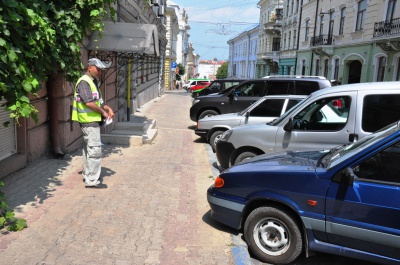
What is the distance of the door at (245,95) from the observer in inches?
438

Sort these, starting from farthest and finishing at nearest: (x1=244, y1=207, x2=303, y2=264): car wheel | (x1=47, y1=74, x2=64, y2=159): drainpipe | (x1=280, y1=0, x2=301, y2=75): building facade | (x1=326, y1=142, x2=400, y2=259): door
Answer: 1. (x1=280, y1=0, x2=301, y2=75): building facade
2. (x1=47, y1=74, x2=64, y2=159): drainpipe
3. (x1=244, y1=207, x2=303, y2=264): car wheel
4. (x1=326, y1=142, x2=400, y2=259): door

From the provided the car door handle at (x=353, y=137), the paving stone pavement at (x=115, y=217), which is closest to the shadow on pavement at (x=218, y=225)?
the paving stone pavement at (x=115, y=217)

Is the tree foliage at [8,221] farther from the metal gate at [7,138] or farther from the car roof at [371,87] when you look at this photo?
the car roof at [371,87]

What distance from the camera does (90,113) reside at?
17.4 ft

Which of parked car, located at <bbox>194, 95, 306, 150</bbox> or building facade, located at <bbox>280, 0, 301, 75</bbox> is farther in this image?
building facade, located at <bbox>280, 0, 301, 75</bbox>

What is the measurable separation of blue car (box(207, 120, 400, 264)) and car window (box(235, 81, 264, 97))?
7206 millimetres

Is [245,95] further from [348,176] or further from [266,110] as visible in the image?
[348,176]

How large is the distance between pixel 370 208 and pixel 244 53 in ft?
235

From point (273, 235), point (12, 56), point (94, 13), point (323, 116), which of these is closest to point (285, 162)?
point (273, 235)

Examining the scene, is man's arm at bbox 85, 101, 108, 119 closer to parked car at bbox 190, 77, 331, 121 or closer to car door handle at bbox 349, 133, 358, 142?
car door handle at bbox 349, 133, 358, 142

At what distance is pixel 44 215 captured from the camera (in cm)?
450

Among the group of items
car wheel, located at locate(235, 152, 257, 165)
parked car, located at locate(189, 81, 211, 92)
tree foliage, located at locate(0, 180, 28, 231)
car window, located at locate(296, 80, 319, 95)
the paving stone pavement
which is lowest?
the paving stone pavement

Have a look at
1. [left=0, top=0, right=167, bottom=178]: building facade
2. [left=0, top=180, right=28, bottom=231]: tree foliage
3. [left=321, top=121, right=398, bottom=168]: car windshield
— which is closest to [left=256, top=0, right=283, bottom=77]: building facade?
[left=0, top=0, right=167, bottom=178]: building facade

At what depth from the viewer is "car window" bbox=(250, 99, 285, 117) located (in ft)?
27.0
